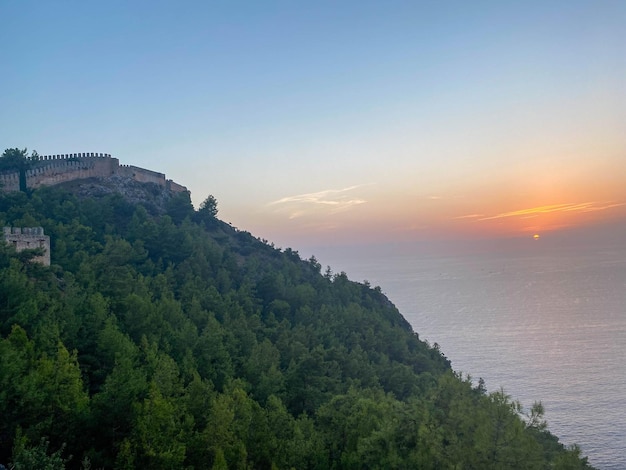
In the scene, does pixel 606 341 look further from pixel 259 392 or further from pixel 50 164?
pixel 50 164

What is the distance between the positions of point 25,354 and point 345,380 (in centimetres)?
2401

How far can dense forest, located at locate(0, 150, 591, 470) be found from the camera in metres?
17.3

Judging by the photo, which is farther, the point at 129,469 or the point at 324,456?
the point at 324,456

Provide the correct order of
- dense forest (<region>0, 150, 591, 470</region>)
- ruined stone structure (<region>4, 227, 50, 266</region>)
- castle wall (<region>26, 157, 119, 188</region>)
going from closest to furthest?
dense forest (<region>0, 150, 591, 470</region>), ruined stone structure (<region>4, 227, 50, 266</region>), castle wall (<region>26, 157, 119, 188</region>)

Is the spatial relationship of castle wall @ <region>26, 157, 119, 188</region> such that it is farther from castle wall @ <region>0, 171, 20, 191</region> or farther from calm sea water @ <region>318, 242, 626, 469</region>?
calm sea water @ <region>318, 242, 626, 469</region>

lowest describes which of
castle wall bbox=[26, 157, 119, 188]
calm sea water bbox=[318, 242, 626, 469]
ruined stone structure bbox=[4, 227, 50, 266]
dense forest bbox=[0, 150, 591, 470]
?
calm sea water bbox=[318, 242, 626, 469]

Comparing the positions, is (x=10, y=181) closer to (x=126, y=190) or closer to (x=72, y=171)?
(x=72, y=171)

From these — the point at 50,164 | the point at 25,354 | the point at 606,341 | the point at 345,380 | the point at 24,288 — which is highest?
the point at 50,164

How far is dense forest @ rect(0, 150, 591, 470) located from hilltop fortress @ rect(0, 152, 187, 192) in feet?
11.9

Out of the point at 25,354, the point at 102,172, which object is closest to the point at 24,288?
the point at 25,354

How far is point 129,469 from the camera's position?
16109 mm

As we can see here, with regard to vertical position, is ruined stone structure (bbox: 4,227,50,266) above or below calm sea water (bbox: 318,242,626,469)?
above

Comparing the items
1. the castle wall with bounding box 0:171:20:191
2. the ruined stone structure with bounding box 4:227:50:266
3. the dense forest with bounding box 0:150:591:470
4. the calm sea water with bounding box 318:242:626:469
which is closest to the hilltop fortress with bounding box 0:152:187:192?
the castle wall with bounding box 0:171:20:191

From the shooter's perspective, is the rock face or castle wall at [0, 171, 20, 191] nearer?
castle wall at [0, 171, 20, 191]
